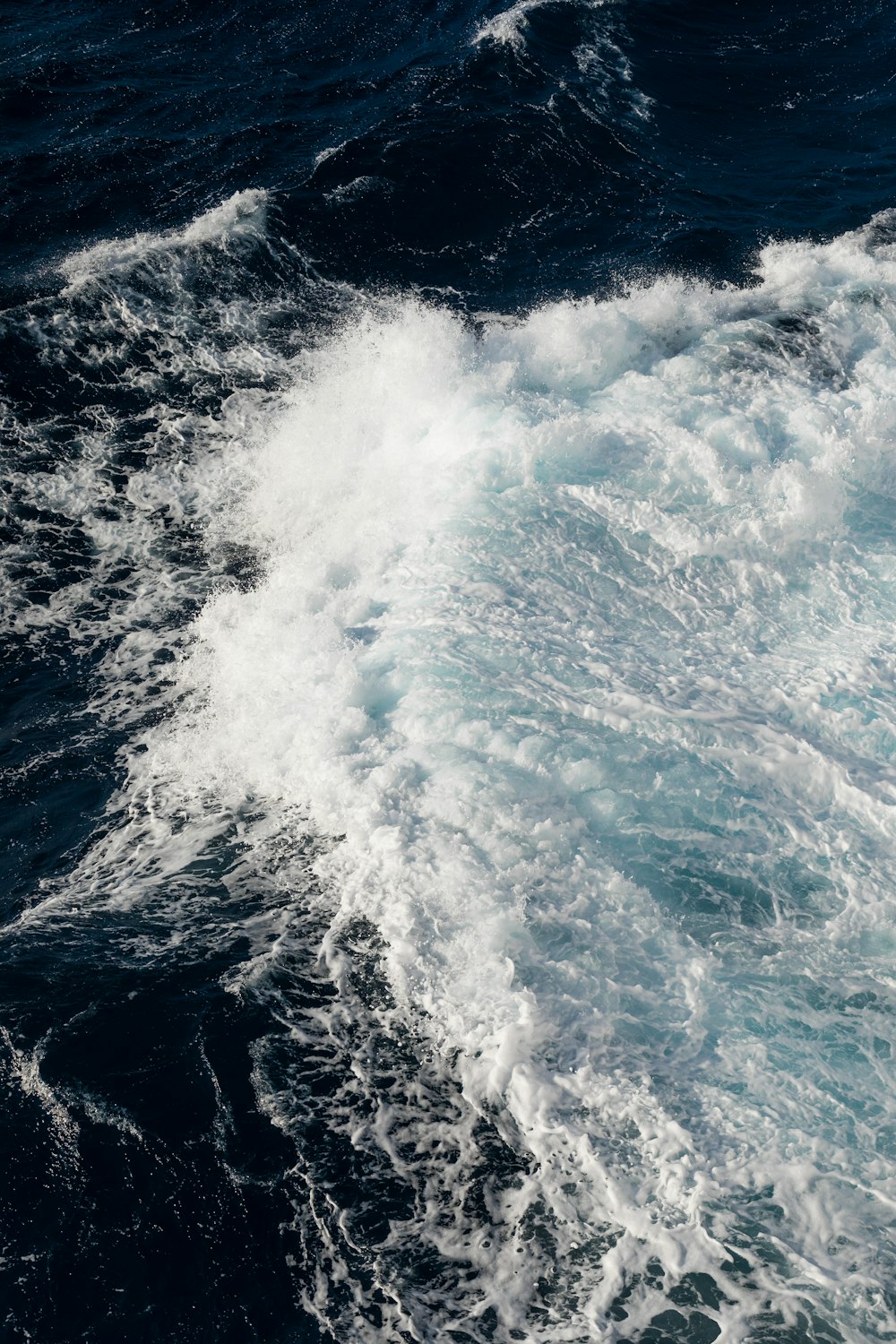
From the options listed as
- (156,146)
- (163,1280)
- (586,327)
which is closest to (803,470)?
(586,327)

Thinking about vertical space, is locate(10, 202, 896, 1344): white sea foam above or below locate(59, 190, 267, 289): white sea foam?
below

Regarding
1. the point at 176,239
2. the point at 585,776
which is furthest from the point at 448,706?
the point at 176,239

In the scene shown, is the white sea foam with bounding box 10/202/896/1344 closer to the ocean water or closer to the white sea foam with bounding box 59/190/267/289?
the ocean water

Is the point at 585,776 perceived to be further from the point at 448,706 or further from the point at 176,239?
the point at 176,239

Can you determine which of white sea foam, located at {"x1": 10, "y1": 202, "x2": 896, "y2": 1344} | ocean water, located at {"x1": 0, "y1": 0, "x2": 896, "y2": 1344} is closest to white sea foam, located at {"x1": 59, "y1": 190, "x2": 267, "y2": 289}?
ocean water, located at {"x1": 0, "y1": 0, "x2": 896, "y2": 1344}

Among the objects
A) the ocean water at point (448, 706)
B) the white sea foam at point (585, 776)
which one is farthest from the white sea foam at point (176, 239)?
the white sea foam at point (585, 776)

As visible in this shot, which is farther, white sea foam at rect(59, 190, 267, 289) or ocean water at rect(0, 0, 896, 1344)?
white sea foam at rect(59, 190, 267, 289)

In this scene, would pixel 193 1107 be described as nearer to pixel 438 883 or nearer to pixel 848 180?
pixel 438 883
